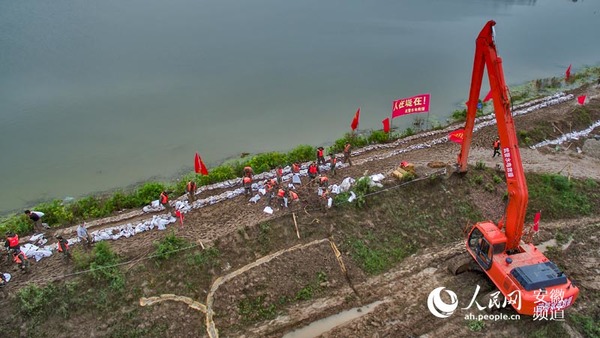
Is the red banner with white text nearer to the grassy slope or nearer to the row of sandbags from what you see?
the row of sandbags

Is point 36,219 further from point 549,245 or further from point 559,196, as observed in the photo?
point 559,196

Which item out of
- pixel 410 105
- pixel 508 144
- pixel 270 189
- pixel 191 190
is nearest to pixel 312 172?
pixel 270 189

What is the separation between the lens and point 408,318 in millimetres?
11758

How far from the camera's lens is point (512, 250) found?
11.9m

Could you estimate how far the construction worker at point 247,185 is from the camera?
48.6 feet

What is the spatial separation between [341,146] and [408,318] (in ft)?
32.9

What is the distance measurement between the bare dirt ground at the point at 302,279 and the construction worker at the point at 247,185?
0.42 meters

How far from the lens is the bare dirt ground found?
11.4 metres

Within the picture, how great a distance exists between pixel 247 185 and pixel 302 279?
160 inches

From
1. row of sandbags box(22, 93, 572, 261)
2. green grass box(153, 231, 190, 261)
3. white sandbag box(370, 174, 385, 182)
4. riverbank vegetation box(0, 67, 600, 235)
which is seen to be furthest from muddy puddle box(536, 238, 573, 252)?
green grass box(153, 231, 190, 261)

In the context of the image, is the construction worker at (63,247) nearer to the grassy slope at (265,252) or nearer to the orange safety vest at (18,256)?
the grassy slope at (265,252)

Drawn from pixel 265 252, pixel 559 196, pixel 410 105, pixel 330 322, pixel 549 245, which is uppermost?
pixel 410 105

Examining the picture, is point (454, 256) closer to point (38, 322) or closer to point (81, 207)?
point (38, 322)

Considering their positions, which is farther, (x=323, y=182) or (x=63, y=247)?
(x=323, y=182)
